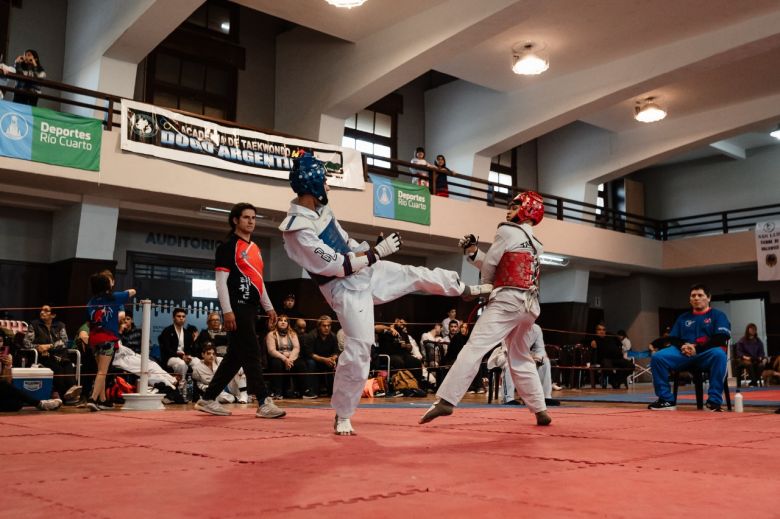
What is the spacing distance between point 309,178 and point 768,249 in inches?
603

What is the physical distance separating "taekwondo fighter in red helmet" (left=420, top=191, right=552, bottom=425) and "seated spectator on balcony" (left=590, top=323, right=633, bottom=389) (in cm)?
1026

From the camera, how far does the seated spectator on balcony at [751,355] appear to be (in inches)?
583

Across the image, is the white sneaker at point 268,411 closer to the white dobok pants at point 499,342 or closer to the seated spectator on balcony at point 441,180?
the white dobok pants at point 499,342

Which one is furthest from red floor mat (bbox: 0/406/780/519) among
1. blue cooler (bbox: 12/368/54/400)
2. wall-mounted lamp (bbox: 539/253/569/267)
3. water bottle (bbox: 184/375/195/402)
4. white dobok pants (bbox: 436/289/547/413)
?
wall-mounted lamp (bbox: 539/253/569/267)

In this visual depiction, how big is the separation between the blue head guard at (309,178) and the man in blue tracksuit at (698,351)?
394 cm

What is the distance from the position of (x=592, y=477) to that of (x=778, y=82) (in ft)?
46.0

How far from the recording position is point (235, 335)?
527cm

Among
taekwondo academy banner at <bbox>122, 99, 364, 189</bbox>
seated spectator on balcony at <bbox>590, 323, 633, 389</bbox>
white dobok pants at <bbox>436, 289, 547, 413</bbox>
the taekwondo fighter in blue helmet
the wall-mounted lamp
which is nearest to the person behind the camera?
the taekwondo fighter in blue helmet

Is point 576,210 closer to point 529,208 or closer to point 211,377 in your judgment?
point 211,377

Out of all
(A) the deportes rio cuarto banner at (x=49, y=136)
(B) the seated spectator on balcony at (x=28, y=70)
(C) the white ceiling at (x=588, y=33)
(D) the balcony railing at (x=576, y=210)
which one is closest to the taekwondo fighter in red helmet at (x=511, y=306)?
(C) the white ceiling at (x=588, y=33)

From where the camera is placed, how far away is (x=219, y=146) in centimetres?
1100

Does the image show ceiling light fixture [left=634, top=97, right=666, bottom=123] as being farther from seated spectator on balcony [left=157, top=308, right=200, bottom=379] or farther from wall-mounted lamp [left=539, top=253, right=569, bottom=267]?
seated spectator on balcony [left=157, top=308, right=200, bottom=379]

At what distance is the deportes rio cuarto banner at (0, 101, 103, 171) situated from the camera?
9.12 m

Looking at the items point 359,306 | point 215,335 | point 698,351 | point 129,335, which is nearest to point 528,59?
point 215,335
